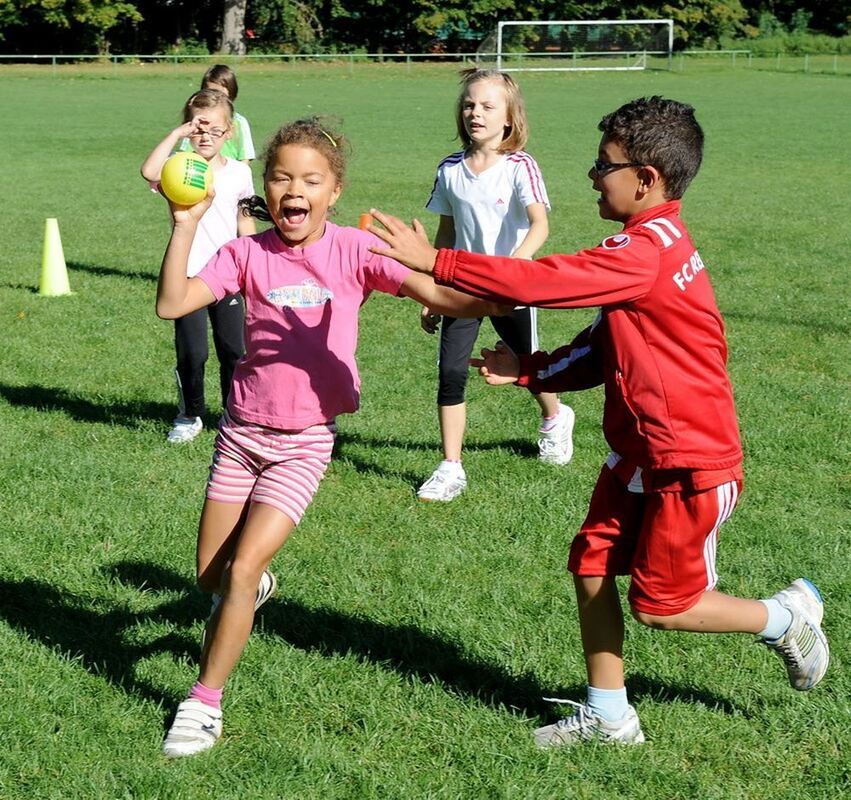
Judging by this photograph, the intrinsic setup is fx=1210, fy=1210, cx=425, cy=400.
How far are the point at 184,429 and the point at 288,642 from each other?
2843 millimetres

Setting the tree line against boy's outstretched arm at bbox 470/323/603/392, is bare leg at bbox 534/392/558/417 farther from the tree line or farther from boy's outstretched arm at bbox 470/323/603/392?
the tree line

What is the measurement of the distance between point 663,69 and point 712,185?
39129 millimetres

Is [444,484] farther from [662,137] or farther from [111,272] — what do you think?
[111,272]

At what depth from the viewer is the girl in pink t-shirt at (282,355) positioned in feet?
12.5

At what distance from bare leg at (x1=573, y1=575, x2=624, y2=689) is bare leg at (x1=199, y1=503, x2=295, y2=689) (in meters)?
0.97

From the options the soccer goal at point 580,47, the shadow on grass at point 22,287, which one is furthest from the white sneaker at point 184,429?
the soccer goal at point 580,47

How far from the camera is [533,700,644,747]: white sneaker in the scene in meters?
3.81

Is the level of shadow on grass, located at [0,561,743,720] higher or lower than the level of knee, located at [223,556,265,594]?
lower

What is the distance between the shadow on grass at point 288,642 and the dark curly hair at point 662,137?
1778mm

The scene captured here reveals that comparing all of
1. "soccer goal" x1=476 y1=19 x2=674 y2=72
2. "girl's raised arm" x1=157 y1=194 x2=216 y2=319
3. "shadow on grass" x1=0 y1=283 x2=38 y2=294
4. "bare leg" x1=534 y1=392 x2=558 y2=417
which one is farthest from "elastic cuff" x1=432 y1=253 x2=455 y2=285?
"soccer goal" x1=476 y1=19 x2=674 y2=72

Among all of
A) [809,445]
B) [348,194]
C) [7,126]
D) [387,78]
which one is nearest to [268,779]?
[809,445]

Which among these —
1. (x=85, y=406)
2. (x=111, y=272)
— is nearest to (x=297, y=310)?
(x=85, y=406)

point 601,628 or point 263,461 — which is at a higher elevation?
point 263,461

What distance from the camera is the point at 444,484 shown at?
6.25 meters
